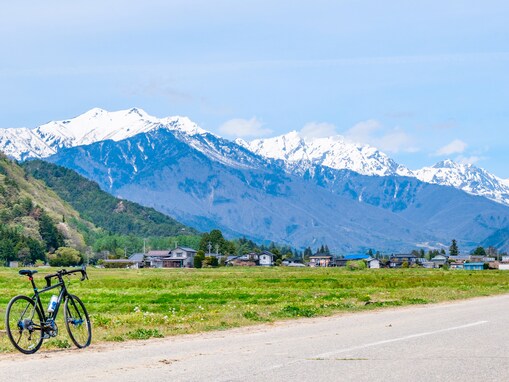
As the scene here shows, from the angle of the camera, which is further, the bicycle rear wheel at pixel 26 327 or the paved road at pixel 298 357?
the bicycle rear wheel at pixel 26 327

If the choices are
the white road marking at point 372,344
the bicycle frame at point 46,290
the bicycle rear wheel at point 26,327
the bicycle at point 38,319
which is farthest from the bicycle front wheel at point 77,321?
the white road marking at point 372,344

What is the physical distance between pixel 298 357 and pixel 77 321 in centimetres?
566

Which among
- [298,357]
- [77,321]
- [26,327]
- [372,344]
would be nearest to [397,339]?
[372,344]

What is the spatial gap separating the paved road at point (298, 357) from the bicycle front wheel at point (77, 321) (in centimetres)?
38

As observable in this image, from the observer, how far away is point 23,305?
704 inches

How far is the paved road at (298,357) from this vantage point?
1433 cm

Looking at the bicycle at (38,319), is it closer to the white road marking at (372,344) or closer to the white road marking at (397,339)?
the white road marking at (372,344)

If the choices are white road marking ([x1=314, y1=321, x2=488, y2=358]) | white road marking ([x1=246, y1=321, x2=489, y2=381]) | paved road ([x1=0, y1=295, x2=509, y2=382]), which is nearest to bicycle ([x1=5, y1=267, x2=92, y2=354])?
paved road ([x1=0, y1=295, x2=509, y2=382])

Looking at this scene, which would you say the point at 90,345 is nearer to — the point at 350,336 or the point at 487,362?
the point at 350,336

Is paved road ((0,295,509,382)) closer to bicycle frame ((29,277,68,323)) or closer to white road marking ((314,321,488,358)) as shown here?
white road marking ((314,321,488,358))

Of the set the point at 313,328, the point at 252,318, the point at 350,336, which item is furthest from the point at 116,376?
the point at 252,318

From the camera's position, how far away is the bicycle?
Result: 17.5 meters

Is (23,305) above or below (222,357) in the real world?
above

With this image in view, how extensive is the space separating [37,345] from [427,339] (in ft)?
31.0
